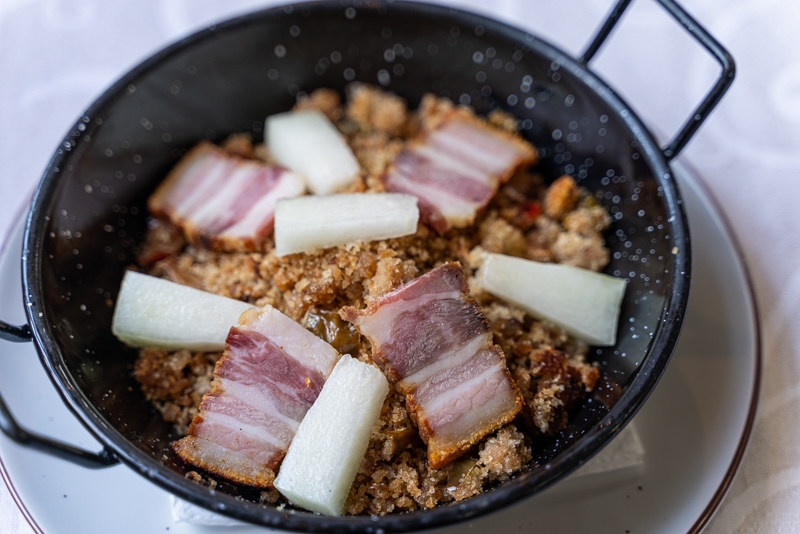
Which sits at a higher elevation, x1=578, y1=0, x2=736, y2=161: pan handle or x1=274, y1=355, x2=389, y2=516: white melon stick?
x1=578, y1=0, x2=736, y2=161: pan handle

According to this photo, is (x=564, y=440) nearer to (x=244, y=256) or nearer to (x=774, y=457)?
(x=774, y=457)

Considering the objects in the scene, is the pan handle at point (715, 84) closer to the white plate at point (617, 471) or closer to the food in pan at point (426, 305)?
the food in pan at point (426, 305)

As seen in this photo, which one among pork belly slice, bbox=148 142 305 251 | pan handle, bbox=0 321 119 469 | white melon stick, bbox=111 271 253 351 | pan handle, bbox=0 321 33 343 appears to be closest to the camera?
pan handle, bbox=0 321 119 469

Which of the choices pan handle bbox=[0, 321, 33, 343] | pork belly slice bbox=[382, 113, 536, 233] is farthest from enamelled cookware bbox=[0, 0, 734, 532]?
pork belly slice bbox=[382, 113, 536, 233]

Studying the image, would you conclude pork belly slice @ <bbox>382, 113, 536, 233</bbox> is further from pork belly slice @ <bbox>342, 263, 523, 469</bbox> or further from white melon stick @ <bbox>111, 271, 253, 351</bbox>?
white melon stick @ <bbox>111, 271, 253, 351</bbox>

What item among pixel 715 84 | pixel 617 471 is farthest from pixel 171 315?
pixel 715 84

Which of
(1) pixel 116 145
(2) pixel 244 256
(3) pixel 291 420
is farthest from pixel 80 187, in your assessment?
(3) pixel 291 420
